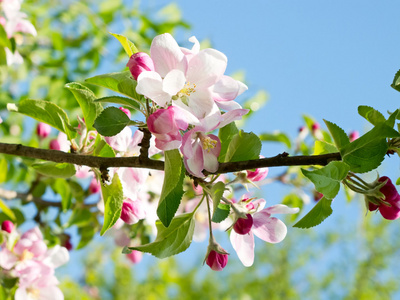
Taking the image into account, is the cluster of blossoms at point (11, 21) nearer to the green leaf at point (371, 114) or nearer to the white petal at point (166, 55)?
the white petal at point (166, 55)

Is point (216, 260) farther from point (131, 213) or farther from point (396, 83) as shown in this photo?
point (396, 83)

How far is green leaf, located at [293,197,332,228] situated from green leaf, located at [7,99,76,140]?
472mm

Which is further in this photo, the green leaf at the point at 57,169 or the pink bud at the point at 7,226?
the pink bud at the point at 7,226

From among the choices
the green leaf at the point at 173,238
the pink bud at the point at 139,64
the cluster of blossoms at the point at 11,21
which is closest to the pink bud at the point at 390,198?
the green leaf at the point at 173,238

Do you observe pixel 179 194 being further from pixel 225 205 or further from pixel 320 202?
pixel 320 202

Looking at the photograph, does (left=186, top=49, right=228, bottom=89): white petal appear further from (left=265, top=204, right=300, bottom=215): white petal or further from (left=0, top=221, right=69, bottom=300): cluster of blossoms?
(left=0, top=221, right=69, bottom=300): cluster of blossoms

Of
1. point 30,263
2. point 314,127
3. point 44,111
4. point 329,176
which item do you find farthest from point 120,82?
point 314,127

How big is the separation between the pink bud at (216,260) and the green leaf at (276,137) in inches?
31.3

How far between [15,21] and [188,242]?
101cm

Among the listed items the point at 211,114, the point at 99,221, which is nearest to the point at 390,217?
the point at 211,114

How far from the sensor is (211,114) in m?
0.75

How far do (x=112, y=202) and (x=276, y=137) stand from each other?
0.90 m

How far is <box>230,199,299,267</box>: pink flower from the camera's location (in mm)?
905

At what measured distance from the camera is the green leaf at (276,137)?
1.64 metres
